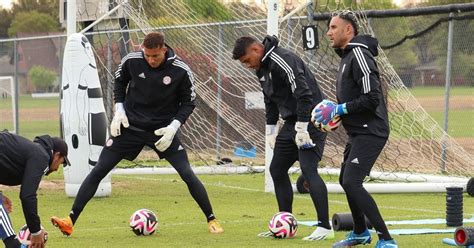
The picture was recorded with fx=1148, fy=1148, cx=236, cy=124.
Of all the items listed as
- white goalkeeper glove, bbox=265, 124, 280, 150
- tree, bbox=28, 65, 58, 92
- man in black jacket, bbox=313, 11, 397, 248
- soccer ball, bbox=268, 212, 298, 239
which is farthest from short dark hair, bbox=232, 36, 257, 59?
tree, bbox=28, 65, 58, 92

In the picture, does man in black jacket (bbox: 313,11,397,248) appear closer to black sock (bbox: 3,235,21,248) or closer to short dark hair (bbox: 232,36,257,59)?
short dark hair (bbox: 232,36,257,59)

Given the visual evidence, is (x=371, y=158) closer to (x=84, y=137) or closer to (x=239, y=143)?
(x=84, y=137)

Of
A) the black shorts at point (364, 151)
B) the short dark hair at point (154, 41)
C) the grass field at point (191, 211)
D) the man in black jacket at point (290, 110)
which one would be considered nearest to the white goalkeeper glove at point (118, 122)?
the short dark hair at point (154, 41)

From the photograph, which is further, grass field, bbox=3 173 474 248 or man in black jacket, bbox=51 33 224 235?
man in black jacket, bbox=51 33 224 235

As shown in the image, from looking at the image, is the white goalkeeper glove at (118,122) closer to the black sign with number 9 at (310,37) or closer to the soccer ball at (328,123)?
the soccer ball at (328,123)

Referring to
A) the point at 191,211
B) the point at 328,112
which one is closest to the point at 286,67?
the point at 328,112

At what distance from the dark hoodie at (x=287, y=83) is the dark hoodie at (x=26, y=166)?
2736mm

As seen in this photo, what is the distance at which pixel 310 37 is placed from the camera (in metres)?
15.5

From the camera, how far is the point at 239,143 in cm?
1973

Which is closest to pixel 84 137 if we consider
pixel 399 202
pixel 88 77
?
pixel 88 77

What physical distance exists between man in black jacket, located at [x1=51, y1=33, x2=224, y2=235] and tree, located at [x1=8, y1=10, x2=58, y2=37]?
3023cm

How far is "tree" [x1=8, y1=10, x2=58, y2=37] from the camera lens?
41347 mm

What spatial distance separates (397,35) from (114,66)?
5.30 meters

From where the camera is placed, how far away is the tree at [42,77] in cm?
3594
